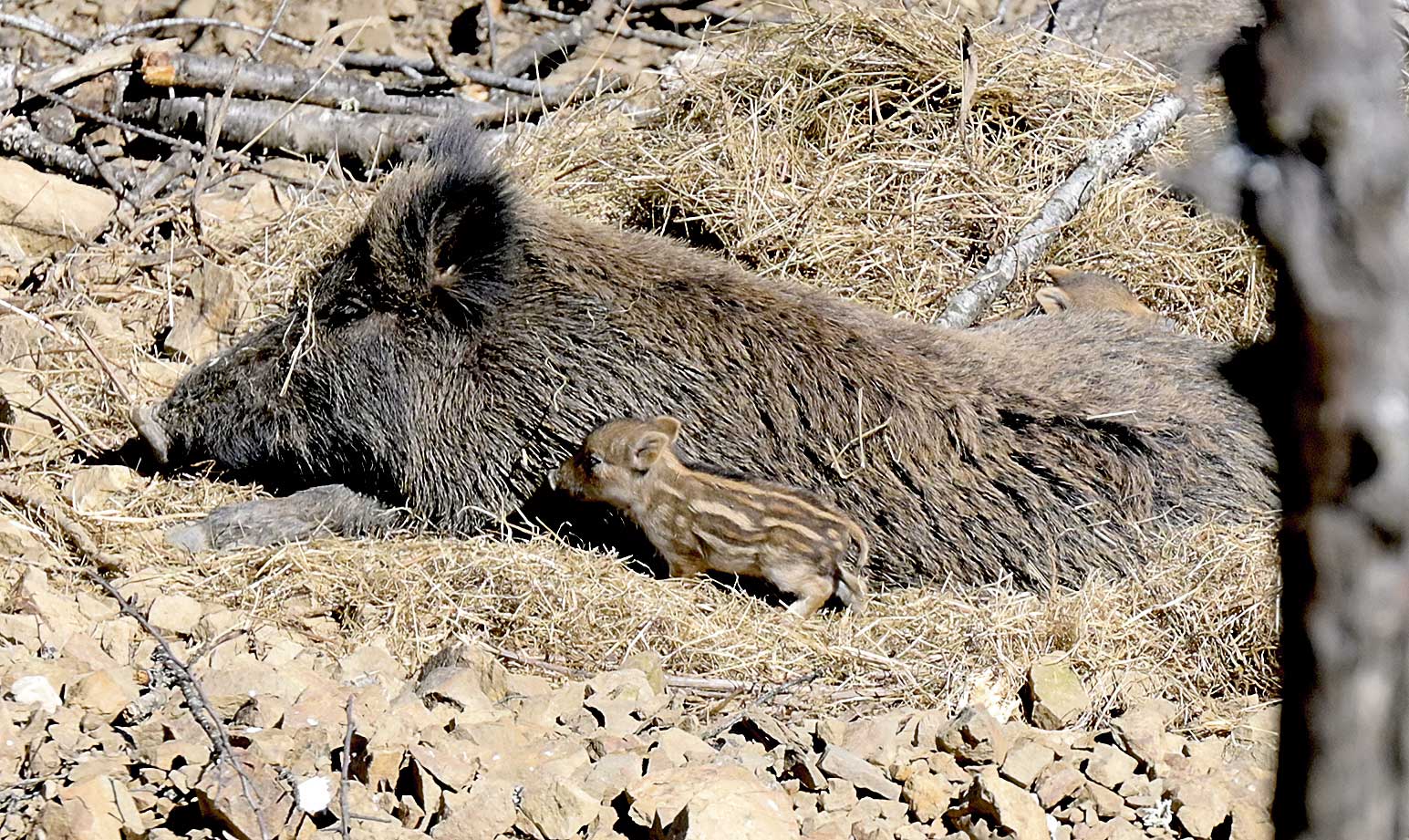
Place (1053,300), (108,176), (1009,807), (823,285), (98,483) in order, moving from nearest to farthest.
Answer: (1009,807)
(98,483)
(1053,300)
(823,285)
(108,176)

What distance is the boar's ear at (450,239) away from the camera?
5.10 m

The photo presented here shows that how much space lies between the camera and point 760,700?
3.93 m

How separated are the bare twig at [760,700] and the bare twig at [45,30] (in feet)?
18.5

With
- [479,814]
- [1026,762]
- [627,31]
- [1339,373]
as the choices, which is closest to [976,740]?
[1026,762]

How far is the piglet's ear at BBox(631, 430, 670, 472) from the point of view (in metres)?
4.68

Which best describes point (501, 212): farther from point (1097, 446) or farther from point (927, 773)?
point (927, 773)

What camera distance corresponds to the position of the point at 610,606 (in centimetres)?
446

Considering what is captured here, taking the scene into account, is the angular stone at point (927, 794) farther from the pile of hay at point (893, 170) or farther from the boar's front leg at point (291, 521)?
the pile of hay at point (893, 170)

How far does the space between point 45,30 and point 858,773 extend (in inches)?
250

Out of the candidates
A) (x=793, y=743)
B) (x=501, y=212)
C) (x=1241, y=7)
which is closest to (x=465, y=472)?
(x=501, y=212)

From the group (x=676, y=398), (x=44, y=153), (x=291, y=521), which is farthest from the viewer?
(x=44, y=153)

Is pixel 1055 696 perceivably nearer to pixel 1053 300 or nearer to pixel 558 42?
pixel 1053 300

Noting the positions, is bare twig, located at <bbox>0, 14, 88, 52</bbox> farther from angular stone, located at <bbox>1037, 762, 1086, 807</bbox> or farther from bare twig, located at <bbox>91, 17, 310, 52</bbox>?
angular stone, located at <bbox>1037, 762, 1086, 807</bbox>

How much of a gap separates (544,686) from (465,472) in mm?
1363
